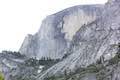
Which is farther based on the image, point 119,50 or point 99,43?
point 99,43

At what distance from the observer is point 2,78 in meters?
34.2

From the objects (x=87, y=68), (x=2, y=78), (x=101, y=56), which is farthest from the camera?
(x=101, y=56)

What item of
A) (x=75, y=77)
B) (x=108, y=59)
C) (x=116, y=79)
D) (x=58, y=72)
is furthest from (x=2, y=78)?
(x=58, y=72)

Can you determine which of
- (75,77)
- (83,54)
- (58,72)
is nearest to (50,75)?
(58,72)

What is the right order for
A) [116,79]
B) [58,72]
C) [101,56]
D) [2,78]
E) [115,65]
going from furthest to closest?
[58,72]
[101,56]
[115,65]
[116,79]
[2,78]

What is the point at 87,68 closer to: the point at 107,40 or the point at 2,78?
the point at 107,40

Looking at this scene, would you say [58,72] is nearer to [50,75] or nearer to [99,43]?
[50,75]

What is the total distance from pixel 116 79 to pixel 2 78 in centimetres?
11404

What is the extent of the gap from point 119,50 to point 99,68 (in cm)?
2277

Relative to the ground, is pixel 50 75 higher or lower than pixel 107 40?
lower

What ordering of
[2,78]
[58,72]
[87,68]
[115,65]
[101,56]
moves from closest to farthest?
[2,78], [115,65], [87,68], [101,56], [58,72]

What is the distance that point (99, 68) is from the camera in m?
162

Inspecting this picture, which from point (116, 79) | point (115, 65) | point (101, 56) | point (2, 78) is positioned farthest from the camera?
point (101, 56)

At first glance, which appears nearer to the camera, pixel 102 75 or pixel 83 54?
pixel 102 75
